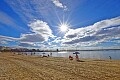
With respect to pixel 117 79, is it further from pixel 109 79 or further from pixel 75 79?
pixel 75 79

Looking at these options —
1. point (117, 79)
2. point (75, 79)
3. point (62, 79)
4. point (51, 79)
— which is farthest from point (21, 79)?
point (117, 79)

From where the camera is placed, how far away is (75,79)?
15.9 metres

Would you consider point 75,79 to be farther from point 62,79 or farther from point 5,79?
point 5,79

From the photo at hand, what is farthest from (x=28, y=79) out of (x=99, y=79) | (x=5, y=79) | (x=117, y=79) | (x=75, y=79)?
(x=117, y=79)

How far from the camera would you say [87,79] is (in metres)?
16.1

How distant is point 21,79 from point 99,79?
23.0 feet

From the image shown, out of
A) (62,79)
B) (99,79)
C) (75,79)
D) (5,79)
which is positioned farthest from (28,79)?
(99,79)

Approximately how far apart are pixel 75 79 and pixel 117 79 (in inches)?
150

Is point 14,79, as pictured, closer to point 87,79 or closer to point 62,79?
point 62,79

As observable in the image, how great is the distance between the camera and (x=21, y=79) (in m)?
16.0

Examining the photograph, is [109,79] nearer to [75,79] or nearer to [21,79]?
[75,79]

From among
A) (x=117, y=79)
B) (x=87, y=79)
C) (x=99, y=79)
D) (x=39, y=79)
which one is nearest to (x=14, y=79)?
(x=39, y=79)

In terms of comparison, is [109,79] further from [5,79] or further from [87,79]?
[5,79]

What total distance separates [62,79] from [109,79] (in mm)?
4231
